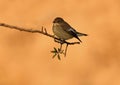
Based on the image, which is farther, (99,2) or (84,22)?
(99,2)

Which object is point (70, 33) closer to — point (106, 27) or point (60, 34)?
point (60, 34)

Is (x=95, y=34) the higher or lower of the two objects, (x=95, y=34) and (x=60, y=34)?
the higher

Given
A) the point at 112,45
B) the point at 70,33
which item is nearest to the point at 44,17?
the point at 112,45

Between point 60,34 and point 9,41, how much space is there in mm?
7598

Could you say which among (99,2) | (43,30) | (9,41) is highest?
(99,2)

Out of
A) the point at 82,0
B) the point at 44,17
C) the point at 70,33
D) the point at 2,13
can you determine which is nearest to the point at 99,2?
the point at 82,0

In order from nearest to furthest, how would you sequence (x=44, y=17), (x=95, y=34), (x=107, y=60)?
(x=107, y=60) < (x=95, y=34) < (x=44, y=17)

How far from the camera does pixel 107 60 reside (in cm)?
924

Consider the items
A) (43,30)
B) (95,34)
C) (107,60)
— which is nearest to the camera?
(43,30)

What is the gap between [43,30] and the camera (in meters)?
2.19

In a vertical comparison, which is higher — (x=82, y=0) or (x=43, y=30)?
(x=82, y=0)

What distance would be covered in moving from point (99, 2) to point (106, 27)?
0.94 meters

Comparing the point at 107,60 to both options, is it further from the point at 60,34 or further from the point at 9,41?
the point at 60,34

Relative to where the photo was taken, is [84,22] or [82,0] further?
[82,0]
